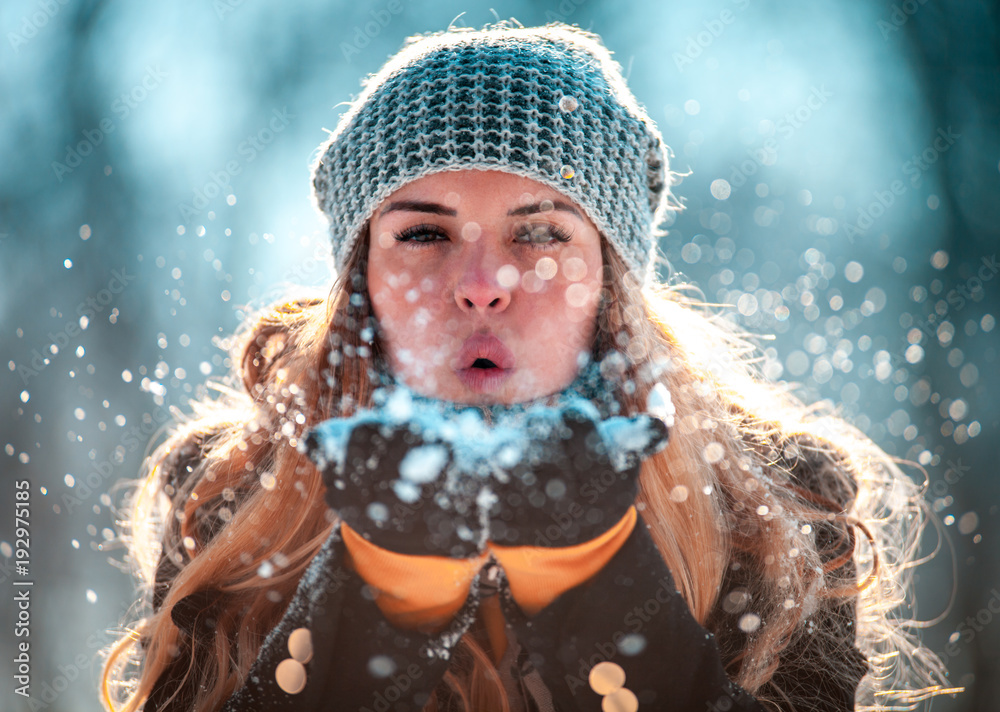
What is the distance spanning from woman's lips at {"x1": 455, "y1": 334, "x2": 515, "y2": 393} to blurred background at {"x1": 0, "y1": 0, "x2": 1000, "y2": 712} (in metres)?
1.77

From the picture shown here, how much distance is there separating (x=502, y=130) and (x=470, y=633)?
3.54 ft

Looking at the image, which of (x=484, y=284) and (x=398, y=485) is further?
(x=484, y=284)

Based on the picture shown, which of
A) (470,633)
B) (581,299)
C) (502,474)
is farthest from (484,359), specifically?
(470,633)

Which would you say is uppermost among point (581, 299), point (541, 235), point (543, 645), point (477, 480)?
point (541, 235)

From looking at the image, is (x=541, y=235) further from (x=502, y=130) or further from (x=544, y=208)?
(x=502, y=130)

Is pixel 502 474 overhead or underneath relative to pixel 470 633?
overhead

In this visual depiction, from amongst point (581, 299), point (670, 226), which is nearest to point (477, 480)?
point (581, 299)

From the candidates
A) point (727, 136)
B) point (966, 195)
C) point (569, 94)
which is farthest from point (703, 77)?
point (569, 94)

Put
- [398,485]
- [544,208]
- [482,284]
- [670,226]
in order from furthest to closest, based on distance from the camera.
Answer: [670,226], [544,208], [482,284], [398,485]

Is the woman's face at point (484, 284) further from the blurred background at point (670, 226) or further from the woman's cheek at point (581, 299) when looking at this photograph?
the blurred background at point (670, 226)

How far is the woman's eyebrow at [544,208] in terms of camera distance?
49.2 inches

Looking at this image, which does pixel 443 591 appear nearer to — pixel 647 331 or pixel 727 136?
pixel 647 331

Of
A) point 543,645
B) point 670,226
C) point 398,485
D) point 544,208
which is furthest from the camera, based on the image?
point 670,226

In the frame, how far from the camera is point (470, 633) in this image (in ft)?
4.28
